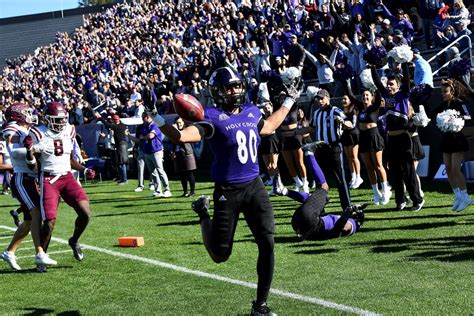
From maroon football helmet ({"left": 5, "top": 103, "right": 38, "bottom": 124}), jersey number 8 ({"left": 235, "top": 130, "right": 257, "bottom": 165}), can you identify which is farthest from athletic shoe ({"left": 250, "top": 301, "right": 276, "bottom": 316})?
maroon football helmet ({"left": 5, "top": 103, "right": 38, "bottom": 124})

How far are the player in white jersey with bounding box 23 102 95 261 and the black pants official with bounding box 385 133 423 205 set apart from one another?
15.3 ft

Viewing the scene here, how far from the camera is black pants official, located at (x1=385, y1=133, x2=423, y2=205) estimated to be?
37.0 feet

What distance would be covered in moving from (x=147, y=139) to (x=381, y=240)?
8.63 metres

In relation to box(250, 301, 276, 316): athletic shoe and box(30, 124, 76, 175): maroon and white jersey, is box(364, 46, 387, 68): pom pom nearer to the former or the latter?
box(30, 124, 76, 175): maroon and white jersey

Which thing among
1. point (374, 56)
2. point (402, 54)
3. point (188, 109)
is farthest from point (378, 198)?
point (188, 109)

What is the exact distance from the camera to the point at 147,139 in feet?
56.0

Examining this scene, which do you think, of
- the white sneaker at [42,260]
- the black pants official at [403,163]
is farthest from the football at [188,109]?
the black pants official at [403,163]

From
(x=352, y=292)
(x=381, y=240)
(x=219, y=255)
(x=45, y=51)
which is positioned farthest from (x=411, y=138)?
(x=45, y=51)

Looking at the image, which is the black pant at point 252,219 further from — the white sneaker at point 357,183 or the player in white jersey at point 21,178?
the white sneaker at point 357,183

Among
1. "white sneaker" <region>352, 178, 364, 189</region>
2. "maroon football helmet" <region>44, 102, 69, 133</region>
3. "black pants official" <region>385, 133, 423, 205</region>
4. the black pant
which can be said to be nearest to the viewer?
the black pant

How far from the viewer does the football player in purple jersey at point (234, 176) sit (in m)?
6.07

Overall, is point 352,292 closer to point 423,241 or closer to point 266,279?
point 266,279

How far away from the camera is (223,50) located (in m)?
24.8

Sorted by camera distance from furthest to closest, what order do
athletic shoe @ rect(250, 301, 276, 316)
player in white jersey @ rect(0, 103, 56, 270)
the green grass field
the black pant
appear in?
player in white jersey @ rect(0, 103, 56, 270), the green grass field, the black pant, athletic shoe @ rect(250, 301, 276, 316)
